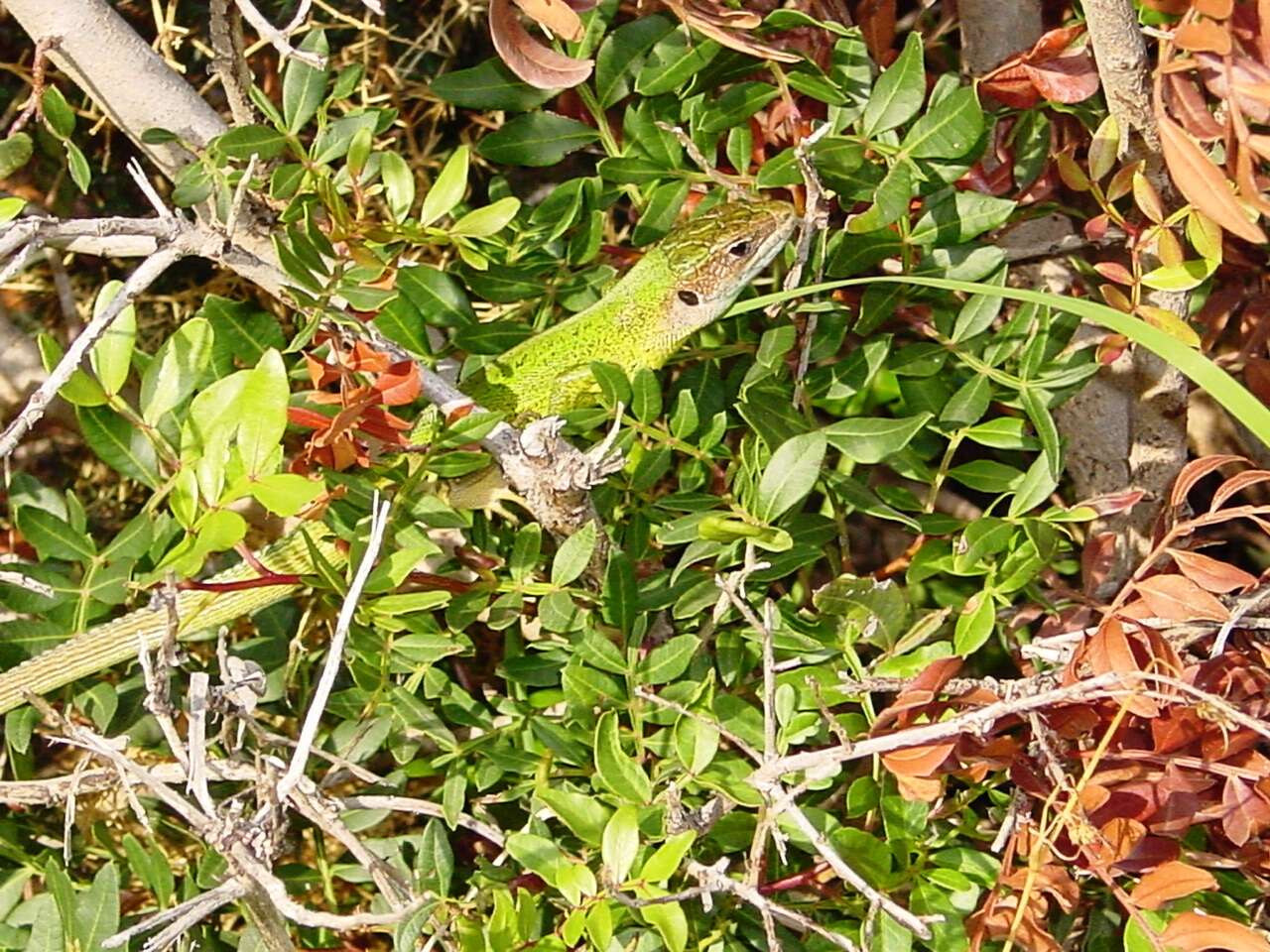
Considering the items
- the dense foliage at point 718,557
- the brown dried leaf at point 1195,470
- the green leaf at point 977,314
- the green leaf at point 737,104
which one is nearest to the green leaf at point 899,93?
the dense foliage at point 718,557

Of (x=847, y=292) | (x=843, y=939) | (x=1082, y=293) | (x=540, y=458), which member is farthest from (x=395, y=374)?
(x=1082, y=293)

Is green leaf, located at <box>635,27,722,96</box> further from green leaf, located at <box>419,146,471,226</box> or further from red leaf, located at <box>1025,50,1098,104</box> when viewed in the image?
red leaf, located at <box>1025,50,1098,104</box>

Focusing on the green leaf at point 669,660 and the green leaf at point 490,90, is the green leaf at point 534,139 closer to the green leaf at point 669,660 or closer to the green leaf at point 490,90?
the green leaf at point 490,90

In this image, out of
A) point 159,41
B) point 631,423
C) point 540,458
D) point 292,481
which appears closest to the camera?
point 292,481

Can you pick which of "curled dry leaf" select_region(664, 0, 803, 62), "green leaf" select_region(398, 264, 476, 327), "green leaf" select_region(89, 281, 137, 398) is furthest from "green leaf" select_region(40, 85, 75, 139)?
"curled dry leaf" select_region(664, 0, 803, 62)

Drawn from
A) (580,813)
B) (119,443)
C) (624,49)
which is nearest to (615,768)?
(580,813)

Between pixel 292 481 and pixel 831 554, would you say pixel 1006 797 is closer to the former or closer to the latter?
pixel 831 554
